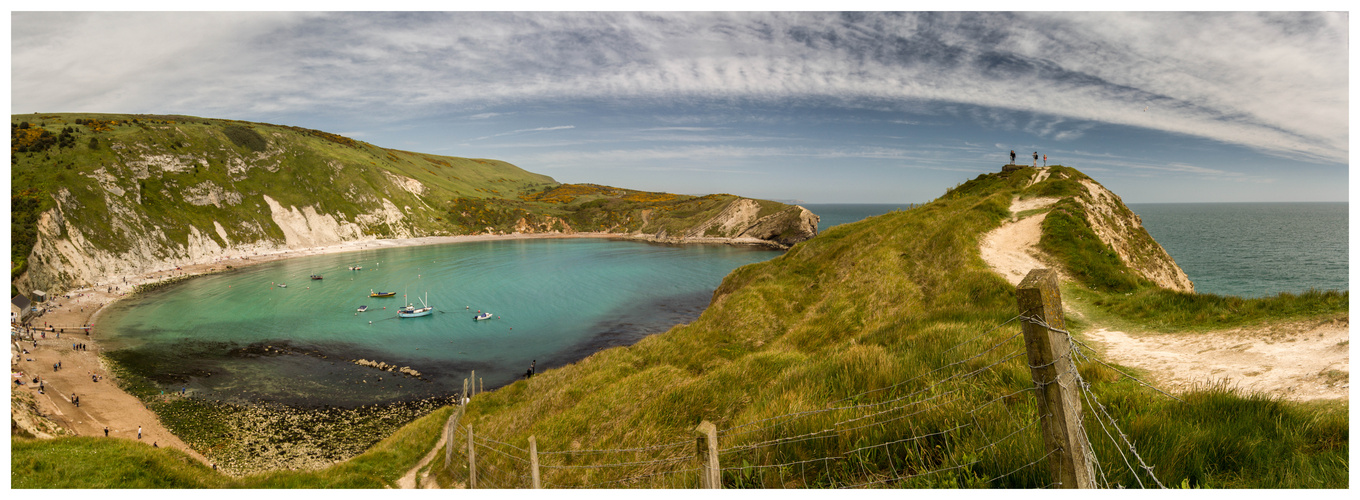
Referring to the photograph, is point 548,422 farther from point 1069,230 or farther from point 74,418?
point 74,418

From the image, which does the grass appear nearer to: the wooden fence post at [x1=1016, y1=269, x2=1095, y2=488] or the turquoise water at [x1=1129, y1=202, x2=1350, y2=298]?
the wooden fence post at [x1=1016, y1=269, x2=1095, y2=488]

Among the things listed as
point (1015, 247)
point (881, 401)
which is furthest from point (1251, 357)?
point (1015, 247)

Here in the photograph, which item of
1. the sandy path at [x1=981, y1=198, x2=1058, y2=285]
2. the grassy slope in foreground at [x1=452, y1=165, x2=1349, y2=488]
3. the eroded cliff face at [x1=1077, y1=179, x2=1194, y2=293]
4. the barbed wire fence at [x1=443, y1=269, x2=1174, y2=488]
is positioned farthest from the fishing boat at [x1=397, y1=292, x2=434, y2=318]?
the eroded cliff face at [x1=1077, y1=179, x2=1194, y2=293]

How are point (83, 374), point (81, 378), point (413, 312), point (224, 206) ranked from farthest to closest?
point (224, 206) < point (413, 312) < point (83, 374) < point (81, 378)

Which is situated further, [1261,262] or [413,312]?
[413,312]

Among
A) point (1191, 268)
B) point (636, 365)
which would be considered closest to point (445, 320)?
point (636, 365)

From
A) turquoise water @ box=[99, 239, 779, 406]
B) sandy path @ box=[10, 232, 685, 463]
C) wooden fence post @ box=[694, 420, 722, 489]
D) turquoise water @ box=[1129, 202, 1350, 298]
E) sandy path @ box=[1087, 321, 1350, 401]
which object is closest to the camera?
wooden fence post @ box=[694, 420, 722, 489]

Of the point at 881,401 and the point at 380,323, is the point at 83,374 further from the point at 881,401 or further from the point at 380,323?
the point at 881,401
